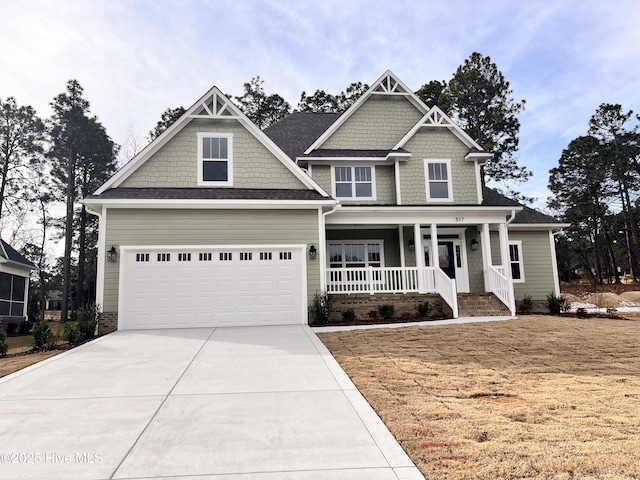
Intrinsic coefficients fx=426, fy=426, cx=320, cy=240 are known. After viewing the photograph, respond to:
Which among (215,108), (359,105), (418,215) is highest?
(359,105)

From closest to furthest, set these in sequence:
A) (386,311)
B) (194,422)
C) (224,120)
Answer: (194,422) → (386,311) → (224,120)

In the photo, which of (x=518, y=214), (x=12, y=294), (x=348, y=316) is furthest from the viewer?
(x=12, y=294)

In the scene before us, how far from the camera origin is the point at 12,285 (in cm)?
2106

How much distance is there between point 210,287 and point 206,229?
1.71 metres

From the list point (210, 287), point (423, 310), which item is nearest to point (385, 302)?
point (423, 310)

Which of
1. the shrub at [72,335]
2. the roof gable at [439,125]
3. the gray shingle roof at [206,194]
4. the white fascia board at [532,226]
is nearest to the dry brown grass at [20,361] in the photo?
the shrub at [72,335]

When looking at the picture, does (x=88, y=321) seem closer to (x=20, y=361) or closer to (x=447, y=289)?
(x=20, y=361)

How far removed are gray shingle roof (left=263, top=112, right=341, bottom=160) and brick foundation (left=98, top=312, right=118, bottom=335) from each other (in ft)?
29.1

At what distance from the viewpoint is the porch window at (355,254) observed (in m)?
16.2

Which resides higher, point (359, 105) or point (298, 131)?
point (359, 105)

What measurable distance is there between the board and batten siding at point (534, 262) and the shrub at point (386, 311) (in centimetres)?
644

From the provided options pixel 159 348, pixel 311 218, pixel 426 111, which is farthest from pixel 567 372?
pixel 426 111

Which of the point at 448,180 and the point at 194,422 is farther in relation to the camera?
the point at 448,180

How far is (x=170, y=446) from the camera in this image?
367 cm
